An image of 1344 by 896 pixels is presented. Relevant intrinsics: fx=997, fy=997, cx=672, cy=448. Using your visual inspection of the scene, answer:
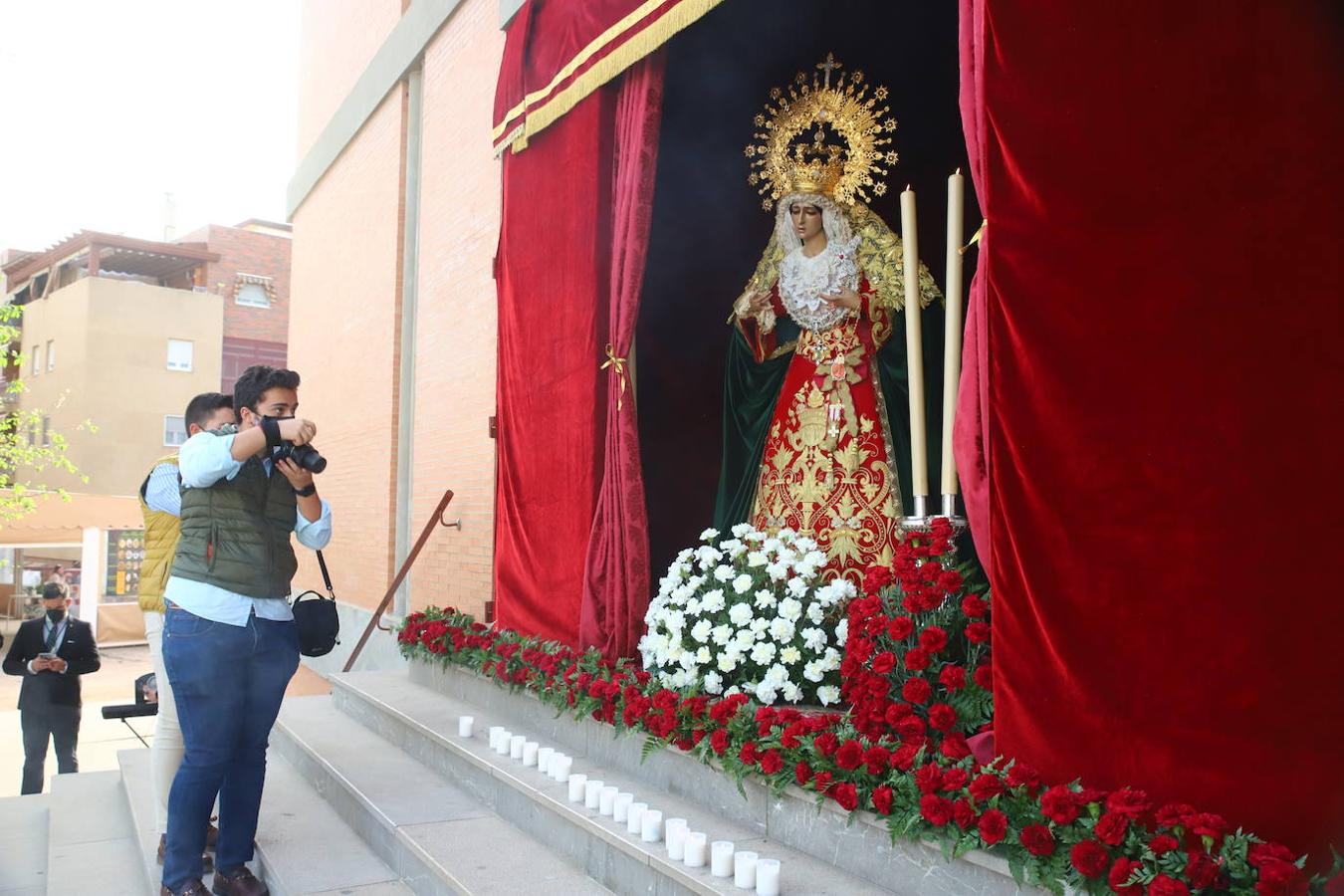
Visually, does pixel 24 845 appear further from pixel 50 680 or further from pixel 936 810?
pixel 936 810

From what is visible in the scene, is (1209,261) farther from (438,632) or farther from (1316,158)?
(438,632)

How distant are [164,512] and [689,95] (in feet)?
10.4

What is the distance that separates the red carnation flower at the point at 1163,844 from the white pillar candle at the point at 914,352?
4.28 ft

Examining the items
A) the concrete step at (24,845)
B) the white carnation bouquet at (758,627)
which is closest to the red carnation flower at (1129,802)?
the white carnation bouquet at (758,627)

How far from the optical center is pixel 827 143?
475 centimetres

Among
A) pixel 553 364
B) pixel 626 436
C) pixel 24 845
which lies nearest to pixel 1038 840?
pixel 626 436

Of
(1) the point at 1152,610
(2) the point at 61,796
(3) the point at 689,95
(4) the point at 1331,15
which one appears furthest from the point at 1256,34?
(2) the point at 61,796

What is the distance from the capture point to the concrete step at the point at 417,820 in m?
3.04

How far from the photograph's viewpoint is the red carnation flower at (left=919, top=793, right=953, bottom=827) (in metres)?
2.22

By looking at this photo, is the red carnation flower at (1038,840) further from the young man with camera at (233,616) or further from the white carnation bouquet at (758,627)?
the young man with camera at (233,616)

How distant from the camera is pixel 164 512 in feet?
11.1

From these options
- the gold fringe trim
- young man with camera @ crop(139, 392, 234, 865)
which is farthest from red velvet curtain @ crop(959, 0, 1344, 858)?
young man with camera @ crop(139, 392, 234, 865)

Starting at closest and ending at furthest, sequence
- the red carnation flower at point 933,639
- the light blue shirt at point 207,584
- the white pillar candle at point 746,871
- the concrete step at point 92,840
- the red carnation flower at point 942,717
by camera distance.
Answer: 1. the white pillar candle at point 746,871
2. the red carnation flower at point 942,717
3. the red carnation flower at point 933,639
4. the light blue shirt at point 207,584
5. the concrete step at point 92,840

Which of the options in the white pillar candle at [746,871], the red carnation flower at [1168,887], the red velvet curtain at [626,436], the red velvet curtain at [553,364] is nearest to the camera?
the red carnation flower at [1168,887]
